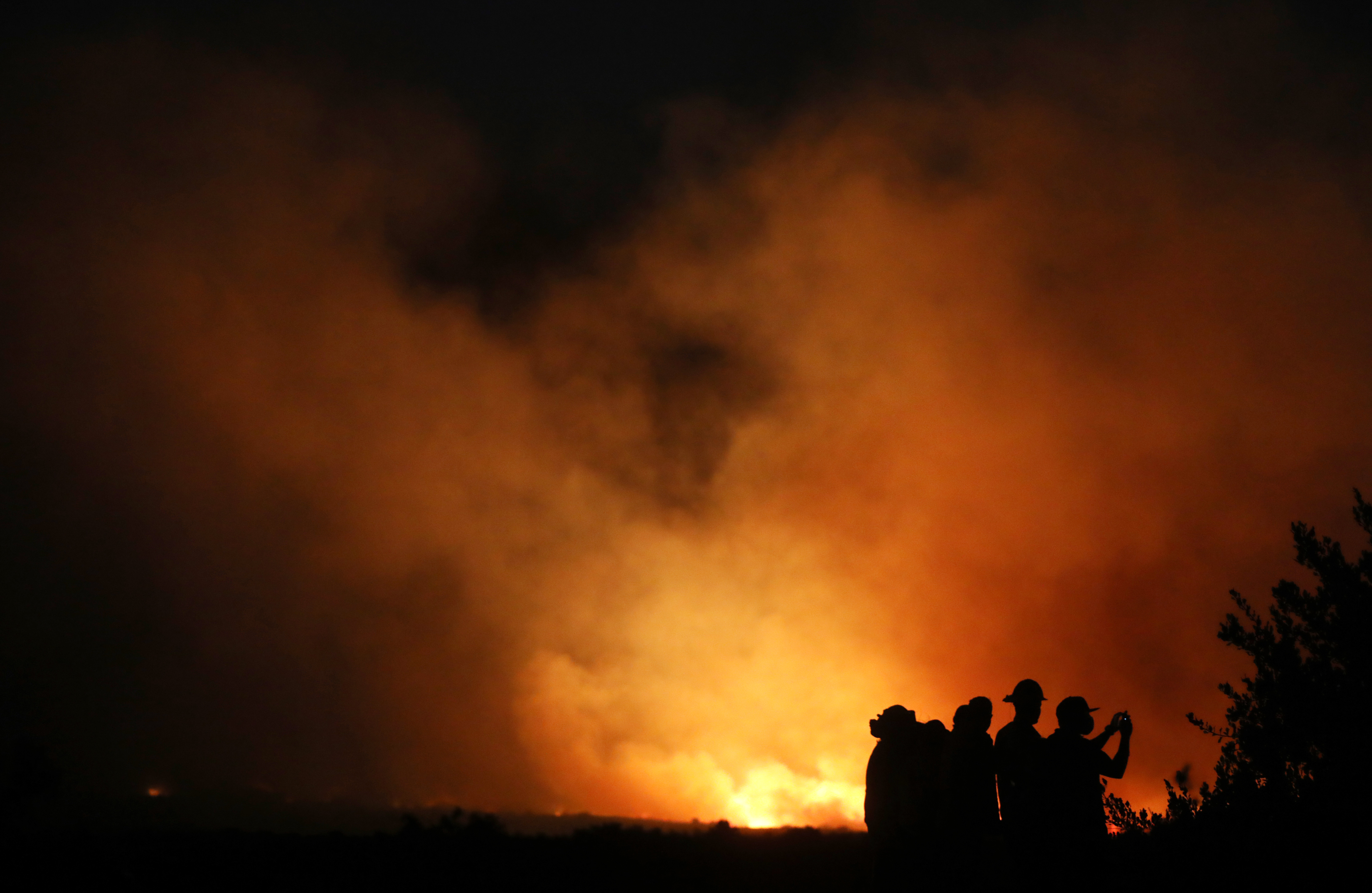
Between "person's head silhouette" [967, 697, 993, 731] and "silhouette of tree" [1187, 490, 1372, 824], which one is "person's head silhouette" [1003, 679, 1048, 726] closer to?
"person's head silhouette" [967, 697, 993, 731]

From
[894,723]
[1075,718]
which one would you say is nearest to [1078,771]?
[1075,718]

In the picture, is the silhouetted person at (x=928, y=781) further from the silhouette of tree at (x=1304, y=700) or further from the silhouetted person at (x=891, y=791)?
the silhouette of tree at (x=1304, y=700)

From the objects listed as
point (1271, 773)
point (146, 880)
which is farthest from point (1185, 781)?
point (146, 880)

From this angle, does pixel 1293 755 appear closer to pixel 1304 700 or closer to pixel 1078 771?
pixel 1304 700

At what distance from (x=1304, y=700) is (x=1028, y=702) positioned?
20.5 ft

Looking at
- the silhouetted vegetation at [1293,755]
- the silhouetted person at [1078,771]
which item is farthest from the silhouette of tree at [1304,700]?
the silhouetted person at [1078,771]

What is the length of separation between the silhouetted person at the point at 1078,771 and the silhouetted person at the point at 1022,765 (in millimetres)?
105

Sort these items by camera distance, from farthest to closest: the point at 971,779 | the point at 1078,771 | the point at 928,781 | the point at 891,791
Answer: the point at 891,791 < the point at 928,781 < the point at 971,779 < the point at 1078,771

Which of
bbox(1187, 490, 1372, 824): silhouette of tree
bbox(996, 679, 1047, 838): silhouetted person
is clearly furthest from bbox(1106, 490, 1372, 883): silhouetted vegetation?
bbox(996, 679, 1047, 838): silhouetted person

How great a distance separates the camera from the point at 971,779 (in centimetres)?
920

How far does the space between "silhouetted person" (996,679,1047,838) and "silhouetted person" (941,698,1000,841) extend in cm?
33

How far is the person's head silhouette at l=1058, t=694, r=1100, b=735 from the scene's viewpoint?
27.5 feet

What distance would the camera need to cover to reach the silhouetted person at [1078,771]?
8.00 meters

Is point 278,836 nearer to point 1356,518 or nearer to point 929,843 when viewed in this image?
point 929,843
